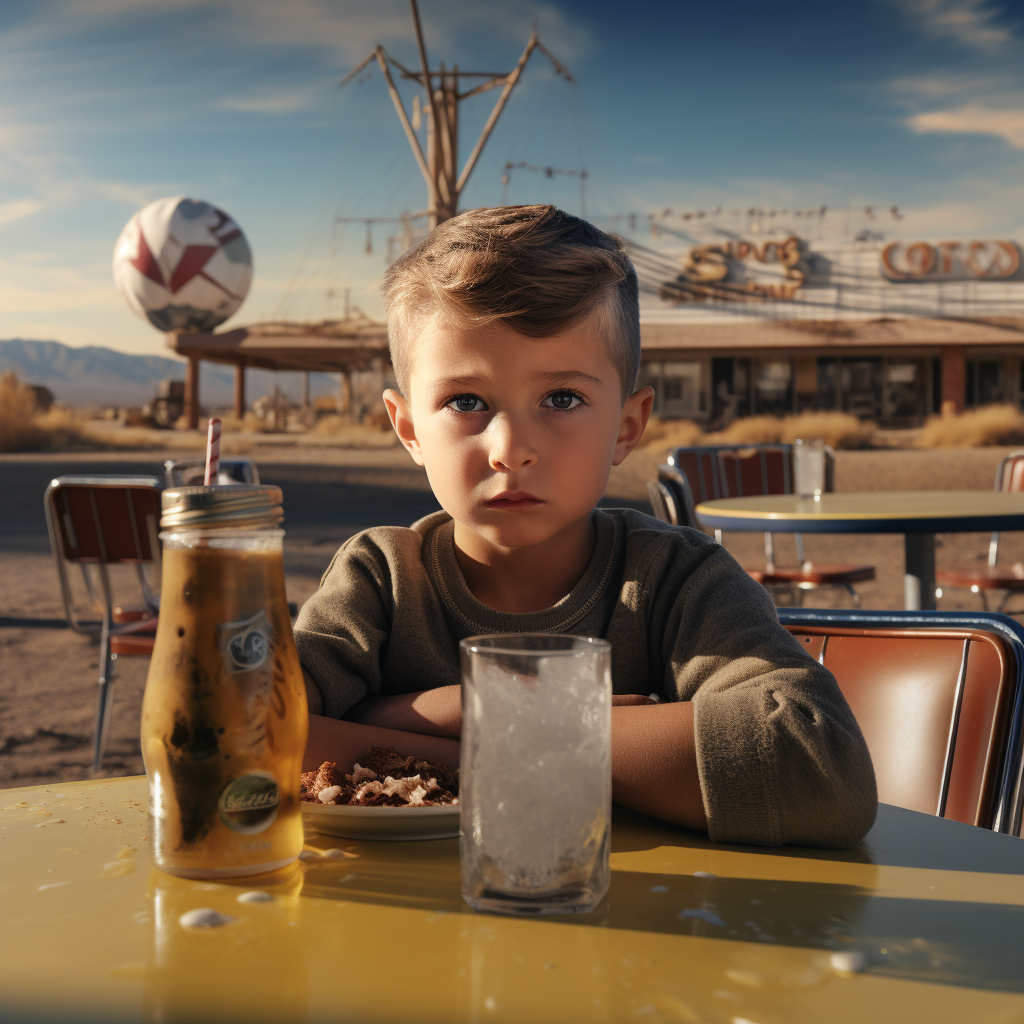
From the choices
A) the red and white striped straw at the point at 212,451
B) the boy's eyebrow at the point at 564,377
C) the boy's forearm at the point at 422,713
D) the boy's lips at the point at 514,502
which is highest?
the boy's eyebrow at the point at 564,377

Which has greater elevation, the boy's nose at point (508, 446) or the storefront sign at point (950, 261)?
the storefront sign at point (950, 261)

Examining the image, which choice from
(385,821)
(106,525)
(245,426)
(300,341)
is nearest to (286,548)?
(106,525)

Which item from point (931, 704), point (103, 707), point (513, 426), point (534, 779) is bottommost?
point (103, 707)

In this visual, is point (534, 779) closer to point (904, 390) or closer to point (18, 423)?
point (18, 423)

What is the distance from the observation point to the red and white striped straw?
2.35ft

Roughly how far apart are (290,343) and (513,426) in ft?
67.2

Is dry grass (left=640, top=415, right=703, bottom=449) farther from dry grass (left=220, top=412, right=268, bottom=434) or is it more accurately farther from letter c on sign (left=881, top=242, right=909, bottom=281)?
dry grass (left=220, top=412, right=268, bottom=434)

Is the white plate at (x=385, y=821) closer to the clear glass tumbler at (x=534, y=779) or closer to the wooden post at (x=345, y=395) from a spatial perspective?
the clear glass tumbler at (x=534, y=779)

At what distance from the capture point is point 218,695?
669 mm

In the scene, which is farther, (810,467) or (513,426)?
(810,467)

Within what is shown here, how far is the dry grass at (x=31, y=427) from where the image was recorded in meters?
16.5

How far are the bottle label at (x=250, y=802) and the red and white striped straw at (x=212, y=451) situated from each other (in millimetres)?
210

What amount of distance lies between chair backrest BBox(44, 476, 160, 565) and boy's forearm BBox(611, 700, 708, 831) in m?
2.82

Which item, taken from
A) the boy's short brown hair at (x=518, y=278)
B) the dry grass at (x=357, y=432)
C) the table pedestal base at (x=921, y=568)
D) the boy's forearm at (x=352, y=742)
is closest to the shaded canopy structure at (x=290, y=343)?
the dry grass at (x=357, y=432)
